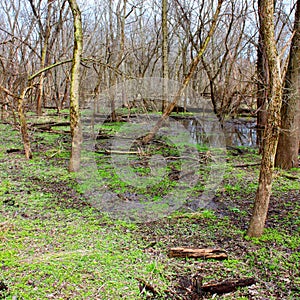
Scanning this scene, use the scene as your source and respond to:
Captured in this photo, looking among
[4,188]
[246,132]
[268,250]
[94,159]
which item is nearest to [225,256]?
[268,250]

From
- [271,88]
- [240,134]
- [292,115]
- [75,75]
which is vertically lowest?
[240,134]

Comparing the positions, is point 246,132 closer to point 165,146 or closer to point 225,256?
point 165,146

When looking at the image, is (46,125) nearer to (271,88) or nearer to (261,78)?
(261,78)

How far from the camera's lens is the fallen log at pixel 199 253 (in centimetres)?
351

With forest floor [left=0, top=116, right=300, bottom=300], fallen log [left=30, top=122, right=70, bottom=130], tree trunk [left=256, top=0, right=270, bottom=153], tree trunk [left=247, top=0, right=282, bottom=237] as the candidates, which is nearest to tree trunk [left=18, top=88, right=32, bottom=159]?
forest floor [left=0, top=116, right=300, bottom=300]

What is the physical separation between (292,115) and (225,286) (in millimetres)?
4767

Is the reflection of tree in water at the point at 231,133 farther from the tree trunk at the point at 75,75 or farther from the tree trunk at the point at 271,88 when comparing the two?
the tree trunk at the point at 271,88

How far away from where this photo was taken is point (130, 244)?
381 centimetres

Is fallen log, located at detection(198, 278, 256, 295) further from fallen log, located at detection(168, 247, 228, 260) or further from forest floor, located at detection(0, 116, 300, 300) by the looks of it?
fallen log, located at detection(168, 247, 228, 260)

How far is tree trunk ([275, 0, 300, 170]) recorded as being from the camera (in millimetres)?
6602

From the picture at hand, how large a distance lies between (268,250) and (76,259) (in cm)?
211

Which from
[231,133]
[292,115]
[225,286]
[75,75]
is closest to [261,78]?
[292,115]

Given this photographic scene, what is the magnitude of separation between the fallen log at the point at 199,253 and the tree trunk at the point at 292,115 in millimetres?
3831

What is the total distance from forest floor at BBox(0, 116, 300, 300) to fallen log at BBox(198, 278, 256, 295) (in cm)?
5
